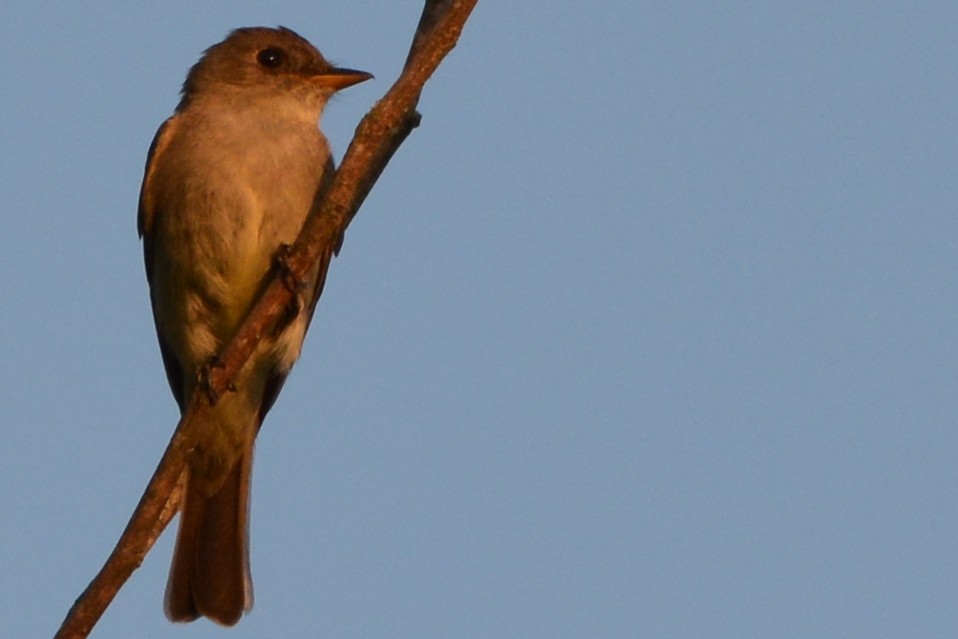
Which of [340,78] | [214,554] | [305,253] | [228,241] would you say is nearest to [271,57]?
[340,78]

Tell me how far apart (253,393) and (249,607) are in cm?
138

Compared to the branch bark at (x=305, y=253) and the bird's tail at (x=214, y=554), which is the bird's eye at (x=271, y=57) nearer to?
the bird's tail at (x=214, y=554)

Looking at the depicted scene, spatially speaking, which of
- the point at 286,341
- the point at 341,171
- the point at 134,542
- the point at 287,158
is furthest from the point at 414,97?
the point at 286,341

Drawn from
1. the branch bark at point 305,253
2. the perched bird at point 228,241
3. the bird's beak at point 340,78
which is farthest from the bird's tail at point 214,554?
the bird's beak at point 340,78

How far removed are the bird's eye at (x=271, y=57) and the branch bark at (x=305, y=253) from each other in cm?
254

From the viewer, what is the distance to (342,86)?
8.06m

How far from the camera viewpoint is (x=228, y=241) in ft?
23.9

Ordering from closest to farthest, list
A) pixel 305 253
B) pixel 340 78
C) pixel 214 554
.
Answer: pixel 305 253 < pixel 214 554 < pixel 340 78

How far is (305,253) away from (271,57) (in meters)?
3.16

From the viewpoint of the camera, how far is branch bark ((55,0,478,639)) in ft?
14.8

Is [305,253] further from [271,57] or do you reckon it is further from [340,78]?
[271,57]

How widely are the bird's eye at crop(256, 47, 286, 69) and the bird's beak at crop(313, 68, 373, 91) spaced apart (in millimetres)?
300

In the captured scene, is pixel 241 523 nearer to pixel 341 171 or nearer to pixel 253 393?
pixel 253 393

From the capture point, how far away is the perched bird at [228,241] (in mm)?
7309
